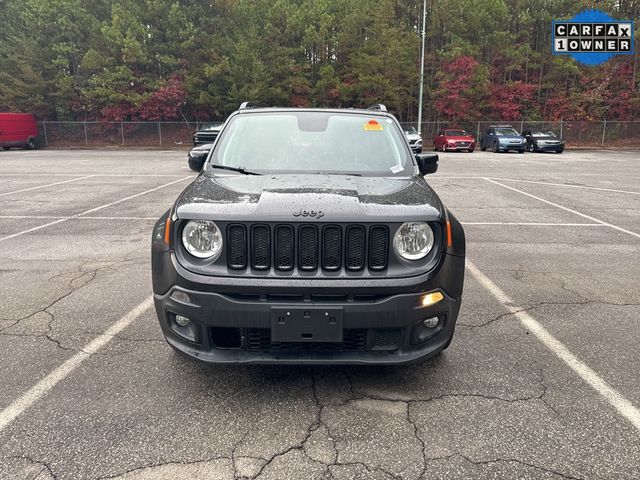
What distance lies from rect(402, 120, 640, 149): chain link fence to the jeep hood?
35.1 metres

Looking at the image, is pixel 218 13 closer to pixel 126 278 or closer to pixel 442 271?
pixel 126 278

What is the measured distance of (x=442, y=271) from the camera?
2.77 m

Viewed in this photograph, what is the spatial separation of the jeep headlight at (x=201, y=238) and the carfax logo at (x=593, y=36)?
36.5 metres

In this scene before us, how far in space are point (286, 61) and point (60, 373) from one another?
36.0 metres

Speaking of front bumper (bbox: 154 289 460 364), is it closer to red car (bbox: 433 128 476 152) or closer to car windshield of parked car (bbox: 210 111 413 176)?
car windshield of parked car (bbox: 210 111 413 176)

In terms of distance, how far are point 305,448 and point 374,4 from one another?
40260mm

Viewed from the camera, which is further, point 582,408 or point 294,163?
point 294,163

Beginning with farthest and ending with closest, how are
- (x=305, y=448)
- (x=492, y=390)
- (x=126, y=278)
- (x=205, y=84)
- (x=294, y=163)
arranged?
(x=205, y=84) < (x=126, y=278) < (x=294, y=163) < (x=492, y=390) < (x=305, y=448)

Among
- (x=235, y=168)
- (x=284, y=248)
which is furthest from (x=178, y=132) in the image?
(x=284, y=248)

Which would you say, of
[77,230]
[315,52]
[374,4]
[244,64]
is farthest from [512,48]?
[77,230]

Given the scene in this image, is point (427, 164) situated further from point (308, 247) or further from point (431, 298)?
point (308, 247)

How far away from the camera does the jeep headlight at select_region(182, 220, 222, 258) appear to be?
8.95ft

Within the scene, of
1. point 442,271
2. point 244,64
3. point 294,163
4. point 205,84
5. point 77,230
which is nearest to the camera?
point 442,271

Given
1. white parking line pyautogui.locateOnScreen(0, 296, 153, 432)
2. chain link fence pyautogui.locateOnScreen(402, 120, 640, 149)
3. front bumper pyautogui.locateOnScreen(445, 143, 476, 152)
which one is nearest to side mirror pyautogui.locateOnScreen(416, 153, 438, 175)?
white parking line pyautogui.locateOnScreen(0, 296, 153, 432)
